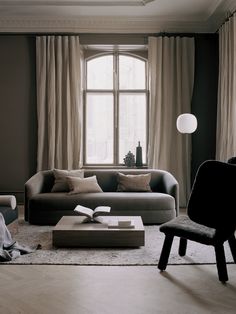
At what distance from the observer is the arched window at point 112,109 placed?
739 centimetres

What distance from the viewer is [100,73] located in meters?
7.41

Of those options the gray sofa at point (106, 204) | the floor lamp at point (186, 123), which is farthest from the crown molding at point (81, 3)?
the gray sofa at point (106, 204)

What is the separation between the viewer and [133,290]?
3.22 metres

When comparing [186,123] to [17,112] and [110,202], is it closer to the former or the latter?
[110,202]

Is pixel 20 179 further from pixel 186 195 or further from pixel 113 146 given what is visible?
pixel 186 195

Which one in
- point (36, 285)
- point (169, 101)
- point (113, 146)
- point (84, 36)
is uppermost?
point (84, 36)

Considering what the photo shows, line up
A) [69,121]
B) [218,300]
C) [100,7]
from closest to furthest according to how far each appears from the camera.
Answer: [218,300] → [100,7] → [69,121]

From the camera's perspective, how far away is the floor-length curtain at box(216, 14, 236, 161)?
5.92 metres

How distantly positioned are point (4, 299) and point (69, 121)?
4286 millimetres

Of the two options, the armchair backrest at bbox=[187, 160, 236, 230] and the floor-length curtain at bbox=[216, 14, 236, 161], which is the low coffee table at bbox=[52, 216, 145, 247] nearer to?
the armchair backrest at bbox=[187, 160, 236, 230]

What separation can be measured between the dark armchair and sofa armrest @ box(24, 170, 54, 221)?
2.56 meters

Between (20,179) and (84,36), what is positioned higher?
(84,36)

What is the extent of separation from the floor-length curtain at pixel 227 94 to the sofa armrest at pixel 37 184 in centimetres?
267

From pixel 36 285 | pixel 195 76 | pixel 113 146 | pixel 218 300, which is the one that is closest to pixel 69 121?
pixel 113 146
